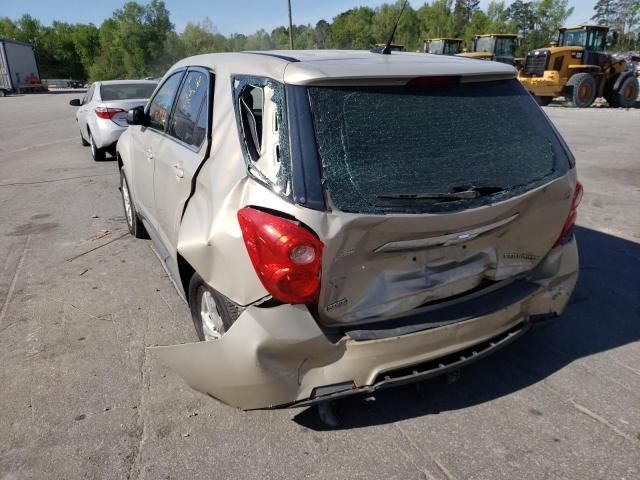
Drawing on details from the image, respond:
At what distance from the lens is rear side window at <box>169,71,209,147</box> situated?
295 cm

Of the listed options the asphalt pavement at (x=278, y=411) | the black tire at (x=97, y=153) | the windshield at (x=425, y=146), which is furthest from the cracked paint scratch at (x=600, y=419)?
the black tire at (x=97, y=153)

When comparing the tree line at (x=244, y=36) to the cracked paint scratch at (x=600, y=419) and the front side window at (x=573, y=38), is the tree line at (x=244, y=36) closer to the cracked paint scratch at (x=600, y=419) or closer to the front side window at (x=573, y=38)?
the front side window at (x=573, y=38)

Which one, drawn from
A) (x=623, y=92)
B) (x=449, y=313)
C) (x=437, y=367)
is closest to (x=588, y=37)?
(x=623, y=92)

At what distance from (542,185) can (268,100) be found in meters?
1.39

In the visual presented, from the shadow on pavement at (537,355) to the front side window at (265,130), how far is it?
4.16 ft

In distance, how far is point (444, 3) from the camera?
86.2 meters

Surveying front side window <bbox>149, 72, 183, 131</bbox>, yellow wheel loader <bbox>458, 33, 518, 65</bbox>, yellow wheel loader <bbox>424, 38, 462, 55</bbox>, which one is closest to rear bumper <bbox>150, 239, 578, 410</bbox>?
front side window <bbox>149, 72, 183, 131</bbox>

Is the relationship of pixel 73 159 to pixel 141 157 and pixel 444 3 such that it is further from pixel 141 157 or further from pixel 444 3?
pixel 444 3

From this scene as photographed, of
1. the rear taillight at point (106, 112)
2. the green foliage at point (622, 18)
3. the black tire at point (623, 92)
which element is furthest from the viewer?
the green foliage at point (622, 18)

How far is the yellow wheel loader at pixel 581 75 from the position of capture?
19203mm

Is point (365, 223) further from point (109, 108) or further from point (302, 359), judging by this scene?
point (109, 108)

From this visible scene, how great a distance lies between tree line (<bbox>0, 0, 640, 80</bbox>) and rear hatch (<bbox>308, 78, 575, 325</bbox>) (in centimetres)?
6460

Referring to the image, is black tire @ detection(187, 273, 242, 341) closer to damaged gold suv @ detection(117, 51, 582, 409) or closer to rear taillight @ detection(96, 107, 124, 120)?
damaged gold suv @ detection(117, 51, 582, 409)

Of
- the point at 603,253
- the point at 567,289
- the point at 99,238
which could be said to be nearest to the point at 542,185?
the point at 567,289
